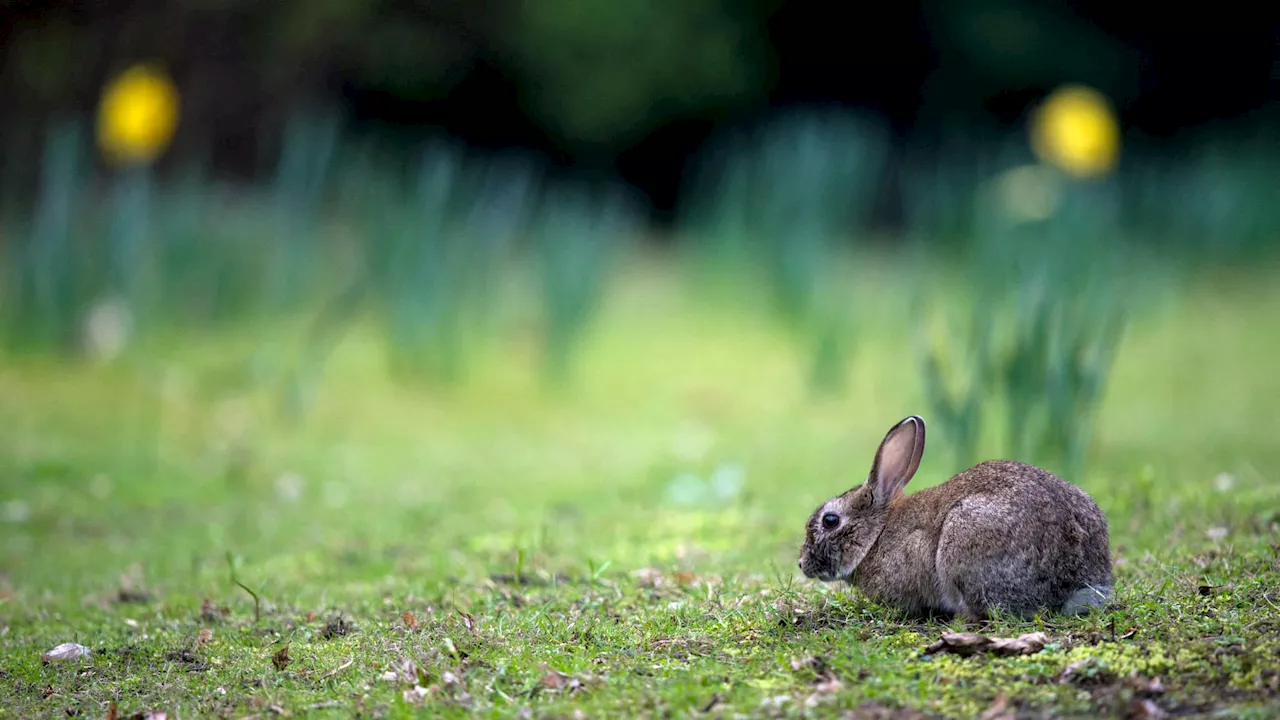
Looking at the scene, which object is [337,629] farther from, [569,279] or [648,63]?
[648,63]

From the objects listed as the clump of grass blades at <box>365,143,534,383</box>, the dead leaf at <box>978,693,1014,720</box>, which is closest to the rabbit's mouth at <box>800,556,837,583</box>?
the dead leaf at <box>978,693,1014,720</box>

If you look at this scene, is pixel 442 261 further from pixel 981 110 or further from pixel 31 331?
pixel 981 110

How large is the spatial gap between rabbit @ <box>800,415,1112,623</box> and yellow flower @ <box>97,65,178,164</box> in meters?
7.05

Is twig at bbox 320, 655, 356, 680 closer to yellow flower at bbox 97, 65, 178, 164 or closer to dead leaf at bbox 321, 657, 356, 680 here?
dead leaf at bbox 321, 657, 356, 680

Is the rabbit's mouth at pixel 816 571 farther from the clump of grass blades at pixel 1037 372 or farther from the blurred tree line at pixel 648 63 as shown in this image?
the blurred tree line at pixel 648 63

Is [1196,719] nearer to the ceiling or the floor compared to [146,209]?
nearer to the floor

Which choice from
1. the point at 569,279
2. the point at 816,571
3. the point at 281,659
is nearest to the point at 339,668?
the point at 281,659

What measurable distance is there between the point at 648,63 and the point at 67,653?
1088 cm

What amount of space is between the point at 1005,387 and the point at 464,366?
4.47 meters

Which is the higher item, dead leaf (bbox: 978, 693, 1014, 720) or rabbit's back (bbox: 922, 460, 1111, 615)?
rabbit's back (bbox: 922, 460, 1111, 615)

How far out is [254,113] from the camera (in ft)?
43.6

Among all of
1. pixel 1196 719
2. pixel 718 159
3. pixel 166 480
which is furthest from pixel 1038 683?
pixel 718 159

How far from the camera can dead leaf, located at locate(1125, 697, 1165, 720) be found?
2.81 meters

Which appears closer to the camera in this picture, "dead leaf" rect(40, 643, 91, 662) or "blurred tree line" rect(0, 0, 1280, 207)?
"dead leaf" rect(40, 643, 91, 662)
